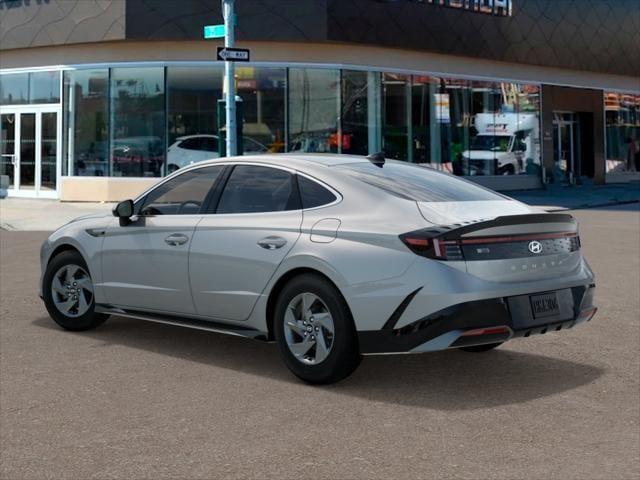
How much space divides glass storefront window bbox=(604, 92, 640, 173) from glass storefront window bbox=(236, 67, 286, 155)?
18.4 meters

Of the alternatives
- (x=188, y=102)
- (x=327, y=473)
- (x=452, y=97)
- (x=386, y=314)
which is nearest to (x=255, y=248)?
(x=386, y=314)

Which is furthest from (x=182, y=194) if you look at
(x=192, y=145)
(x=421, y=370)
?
(x=192, y=145)

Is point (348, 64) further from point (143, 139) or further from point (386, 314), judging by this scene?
point (386, 314)

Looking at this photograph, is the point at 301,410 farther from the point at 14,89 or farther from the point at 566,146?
the point at 566,146

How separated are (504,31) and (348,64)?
731 cm

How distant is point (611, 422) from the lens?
5.36 m

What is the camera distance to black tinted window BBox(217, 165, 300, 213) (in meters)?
6.76

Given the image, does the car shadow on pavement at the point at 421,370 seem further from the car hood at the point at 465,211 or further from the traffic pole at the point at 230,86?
the traffic pole at the point at 230,86

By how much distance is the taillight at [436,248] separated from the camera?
5789mm

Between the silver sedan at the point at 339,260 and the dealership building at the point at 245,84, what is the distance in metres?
18.6

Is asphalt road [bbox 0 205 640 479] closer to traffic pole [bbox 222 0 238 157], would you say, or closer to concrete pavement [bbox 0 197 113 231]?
traffic pole [bbox 222 0 238 157]

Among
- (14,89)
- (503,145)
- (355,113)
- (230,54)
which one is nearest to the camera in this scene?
(230,54)

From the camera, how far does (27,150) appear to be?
2902cm

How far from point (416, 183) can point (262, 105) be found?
67.9 ft
